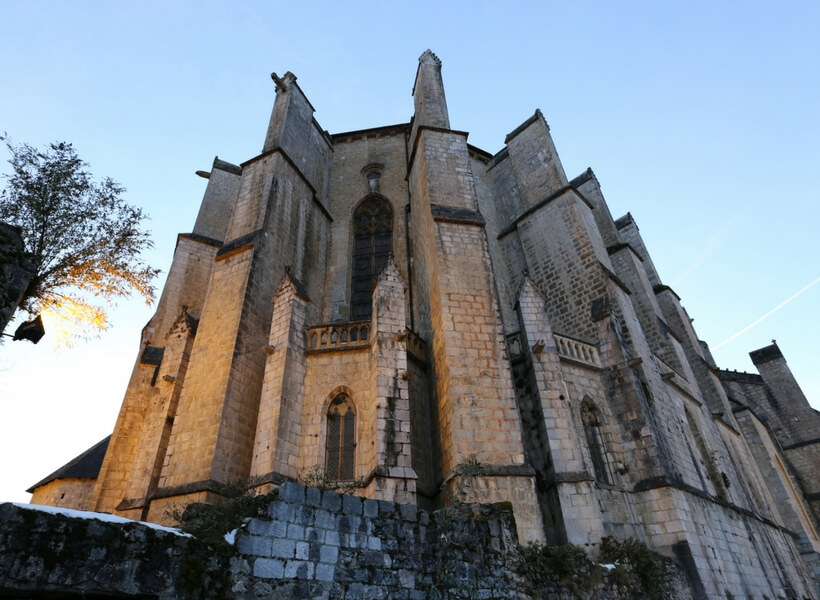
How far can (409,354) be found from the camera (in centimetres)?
1036

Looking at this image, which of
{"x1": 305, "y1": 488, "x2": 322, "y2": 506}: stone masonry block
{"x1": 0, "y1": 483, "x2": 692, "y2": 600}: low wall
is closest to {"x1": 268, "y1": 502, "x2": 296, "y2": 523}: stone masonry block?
{"x1": 0, "y1": 483, "x2": 692, "y2": 600}: low wall

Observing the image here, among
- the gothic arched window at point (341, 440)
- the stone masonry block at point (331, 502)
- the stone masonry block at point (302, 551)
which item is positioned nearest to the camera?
the stone masonry block at point (302, 551)

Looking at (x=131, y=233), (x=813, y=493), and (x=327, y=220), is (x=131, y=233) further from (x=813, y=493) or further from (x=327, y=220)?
(x=813, y=493)

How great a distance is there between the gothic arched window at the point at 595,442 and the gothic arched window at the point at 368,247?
648 cm

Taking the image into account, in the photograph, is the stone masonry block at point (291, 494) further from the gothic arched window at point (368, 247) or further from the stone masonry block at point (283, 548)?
the gothic arched window at point (368, 247)

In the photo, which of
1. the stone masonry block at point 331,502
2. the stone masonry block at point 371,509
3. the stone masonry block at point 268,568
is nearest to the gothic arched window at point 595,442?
the stone masonry block at point 371,509

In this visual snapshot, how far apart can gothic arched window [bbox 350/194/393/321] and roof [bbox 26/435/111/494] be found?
8.10m

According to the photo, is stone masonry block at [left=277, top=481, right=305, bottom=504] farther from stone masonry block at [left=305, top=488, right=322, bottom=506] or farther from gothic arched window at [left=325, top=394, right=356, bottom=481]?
gothic arched window at [left=325, top=394, right=356, bottom=481]

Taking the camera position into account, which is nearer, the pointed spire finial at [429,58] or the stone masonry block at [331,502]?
the stone masonry block at [331,502]

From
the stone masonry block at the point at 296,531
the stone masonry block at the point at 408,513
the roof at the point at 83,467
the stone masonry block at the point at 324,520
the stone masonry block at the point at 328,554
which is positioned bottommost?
the stone masonry block at the point at 328,554

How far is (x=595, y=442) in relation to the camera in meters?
10.0

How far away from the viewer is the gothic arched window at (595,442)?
9.62 meters

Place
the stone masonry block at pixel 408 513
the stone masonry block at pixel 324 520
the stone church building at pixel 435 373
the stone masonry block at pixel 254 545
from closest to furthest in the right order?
the stone masonry block at pixel 254 545 → the stone masonry block at pixel 324 520 → the stone masonry block at pixel 408 513 → the stone church building at pixel 435 373

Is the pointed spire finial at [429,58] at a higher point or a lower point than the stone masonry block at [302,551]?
higher
